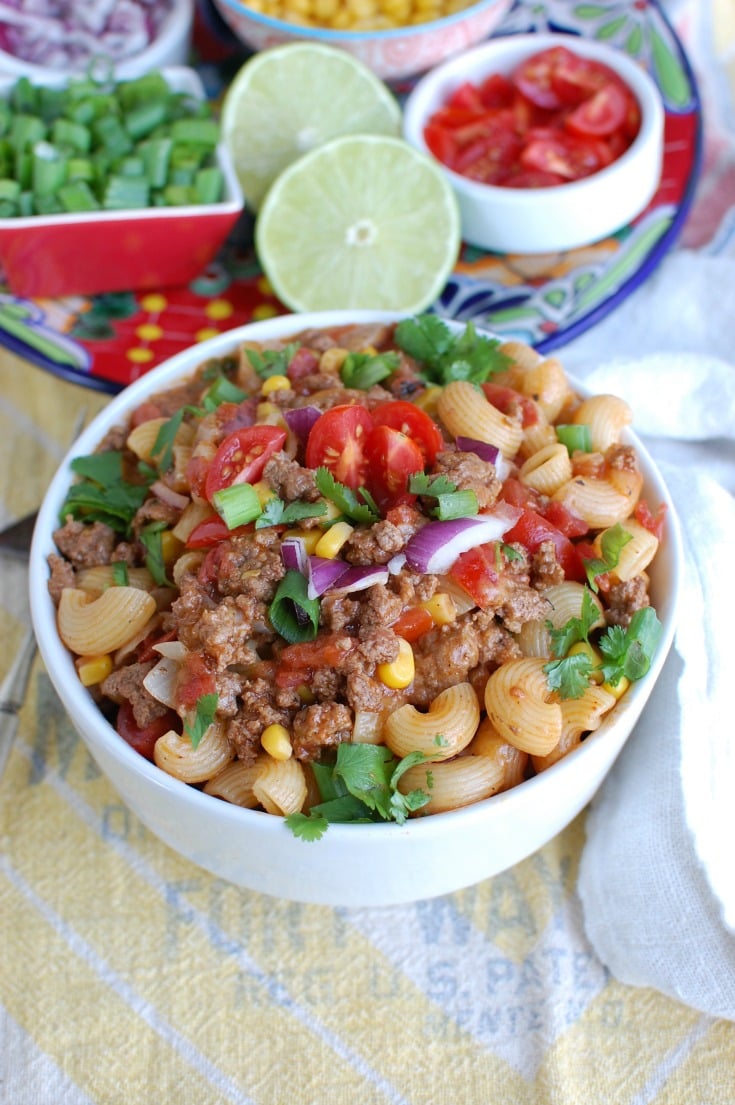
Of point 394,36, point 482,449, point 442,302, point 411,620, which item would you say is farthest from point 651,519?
point 394,36

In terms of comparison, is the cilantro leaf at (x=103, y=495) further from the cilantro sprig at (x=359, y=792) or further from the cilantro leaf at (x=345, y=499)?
the cilantro sprig at (x=359, y=792)

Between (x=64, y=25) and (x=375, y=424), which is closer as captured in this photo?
(x=375, y=424)

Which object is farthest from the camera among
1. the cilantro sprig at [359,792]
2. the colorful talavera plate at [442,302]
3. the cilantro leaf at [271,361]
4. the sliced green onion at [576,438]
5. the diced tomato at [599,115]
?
the diced tomato at [599,115]

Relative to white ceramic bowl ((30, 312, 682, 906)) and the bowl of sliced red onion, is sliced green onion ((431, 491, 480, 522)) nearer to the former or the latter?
white ceramic bowl ((30, 312, 682, 906))

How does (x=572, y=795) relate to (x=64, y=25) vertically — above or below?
below

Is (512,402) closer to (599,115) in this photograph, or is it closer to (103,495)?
(103,495)

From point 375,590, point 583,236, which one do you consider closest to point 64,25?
point 583,236

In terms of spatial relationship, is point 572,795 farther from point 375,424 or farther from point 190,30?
point 190,30

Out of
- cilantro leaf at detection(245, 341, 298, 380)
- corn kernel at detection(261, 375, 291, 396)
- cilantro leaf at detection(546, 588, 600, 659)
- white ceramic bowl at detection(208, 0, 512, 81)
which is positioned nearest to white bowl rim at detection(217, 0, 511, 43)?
white ceramic bowl at detection(208, 0, 512, 81)

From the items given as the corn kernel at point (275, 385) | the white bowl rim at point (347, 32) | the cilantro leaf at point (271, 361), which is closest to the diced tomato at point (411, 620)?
the corn kernel at point (275, 385)
